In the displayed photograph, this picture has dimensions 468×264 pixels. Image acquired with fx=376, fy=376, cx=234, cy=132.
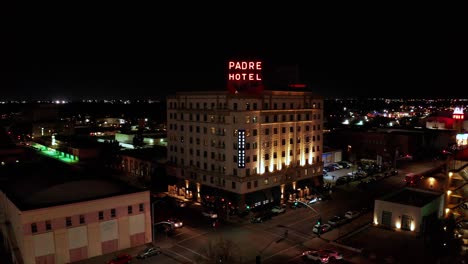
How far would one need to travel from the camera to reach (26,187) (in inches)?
2020

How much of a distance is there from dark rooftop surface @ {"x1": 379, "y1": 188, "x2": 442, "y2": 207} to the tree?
23.7m

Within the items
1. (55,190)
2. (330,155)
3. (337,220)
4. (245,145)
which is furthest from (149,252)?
(330,155)

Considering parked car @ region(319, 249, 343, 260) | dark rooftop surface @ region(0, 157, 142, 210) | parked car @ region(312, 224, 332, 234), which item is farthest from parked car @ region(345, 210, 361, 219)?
dark rooftop surface @ region(0, 157, 142, 210)

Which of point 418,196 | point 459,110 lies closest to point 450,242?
point 418,196

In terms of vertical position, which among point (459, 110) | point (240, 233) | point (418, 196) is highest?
point (459, 110)

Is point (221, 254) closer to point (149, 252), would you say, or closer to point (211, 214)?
point (149, 252)

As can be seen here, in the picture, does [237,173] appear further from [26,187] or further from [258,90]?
[26,187]

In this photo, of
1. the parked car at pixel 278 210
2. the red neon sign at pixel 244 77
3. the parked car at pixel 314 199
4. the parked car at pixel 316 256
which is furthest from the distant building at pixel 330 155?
A: the parked car at pixel 316 256

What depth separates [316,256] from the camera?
4281 cm

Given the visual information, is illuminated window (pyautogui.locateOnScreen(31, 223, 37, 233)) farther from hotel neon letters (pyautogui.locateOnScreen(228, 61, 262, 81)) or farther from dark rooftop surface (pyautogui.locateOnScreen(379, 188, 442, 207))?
dark rooftop surface (pyautogui.locateOnScreen(379, 188, 442, 207))

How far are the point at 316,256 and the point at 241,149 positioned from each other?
2281cm

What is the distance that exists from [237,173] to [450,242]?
30.9 m

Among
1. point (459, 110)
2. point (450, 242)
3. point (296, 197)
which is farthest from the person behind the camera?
point (459, 110)

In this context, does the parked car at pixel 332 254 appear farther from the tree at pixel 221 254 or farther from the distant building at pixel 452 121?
the distant building at pixel 452 121
